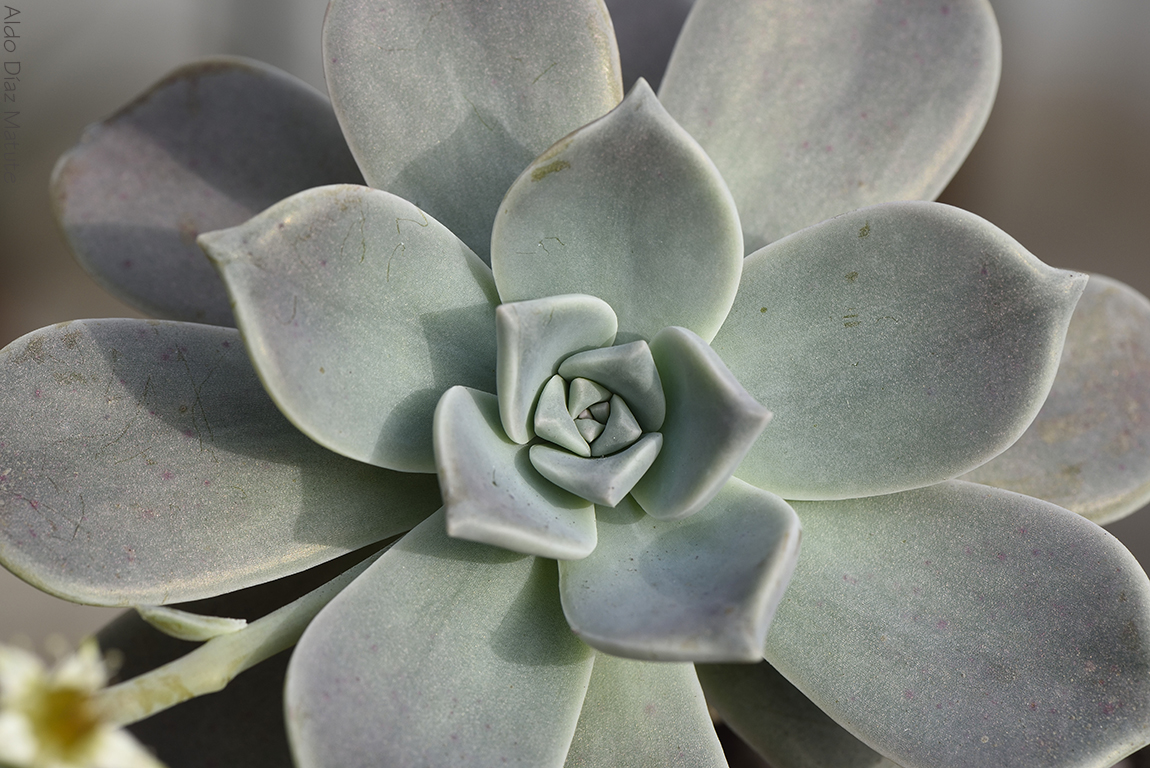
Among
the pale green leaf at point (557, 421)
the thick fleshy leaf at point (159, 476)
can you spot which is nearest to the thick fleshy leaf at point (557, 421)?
the pale green leaf at point (557, 421)

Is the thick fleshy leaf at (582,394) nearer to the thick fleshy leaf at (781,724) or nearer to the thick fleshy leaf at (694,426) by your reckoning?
the thick fleshy leaf at (694,426)

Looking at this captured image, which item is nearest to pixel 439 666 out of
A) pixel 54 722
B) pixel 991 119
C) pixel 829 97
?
pixel 54 722

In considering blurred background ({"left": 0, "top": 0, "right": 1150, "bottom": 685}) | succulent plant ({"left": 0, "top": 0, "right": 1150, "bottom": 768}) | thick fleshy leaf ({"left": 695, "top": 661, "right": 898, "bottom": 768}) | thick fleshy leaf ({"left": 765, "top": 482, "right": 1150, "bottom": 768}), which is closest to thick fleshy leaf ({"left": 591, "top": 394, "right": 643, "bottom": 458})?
succulent plant ({"left": 0, "top": 0, "right": 1150, "bottom": 768})

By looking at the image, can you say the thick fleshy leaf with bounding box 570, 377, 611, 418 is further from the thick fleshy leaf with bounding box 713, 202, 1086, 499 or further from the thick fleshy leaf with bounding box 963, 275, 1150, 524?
the thick fleshy leaf with bounding box 963, 275, 1150, 524

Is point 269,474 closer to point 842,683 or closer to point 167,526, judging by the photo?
point 167,526

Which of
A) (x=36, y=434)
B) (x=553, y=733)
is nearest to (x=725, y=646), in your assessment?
(x=553, y=733)
